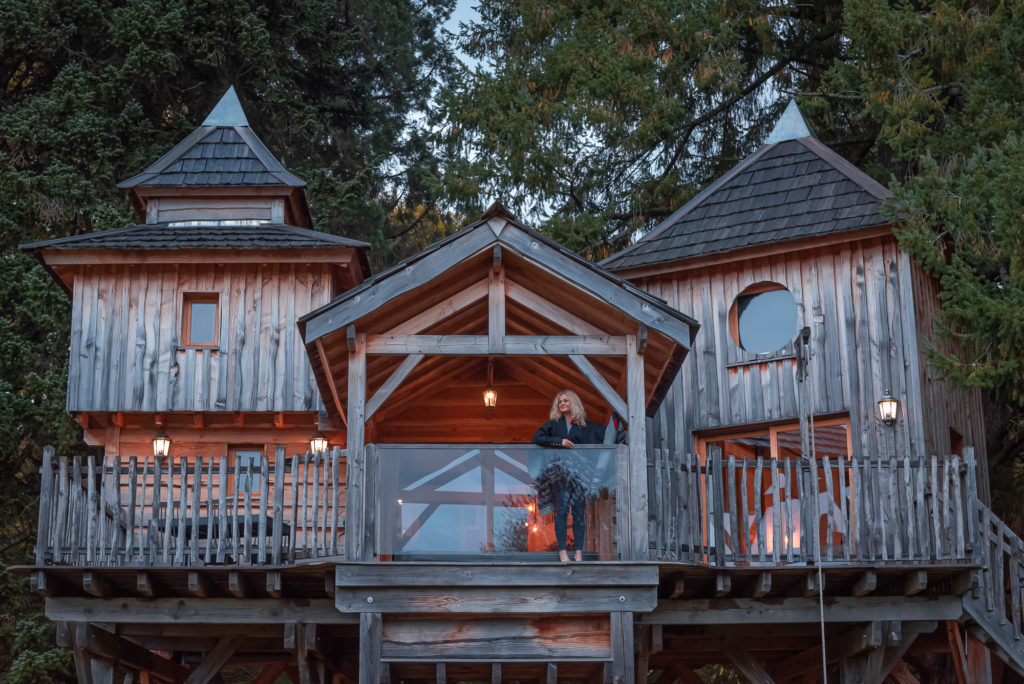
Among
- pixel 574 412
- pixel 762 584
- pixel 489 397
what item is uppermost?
pixel 489 397

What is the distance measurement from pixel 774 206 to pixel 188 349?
351 inches

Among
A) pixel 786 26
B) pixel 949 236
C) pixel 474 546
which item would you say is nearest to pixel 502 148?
pixel 786 26

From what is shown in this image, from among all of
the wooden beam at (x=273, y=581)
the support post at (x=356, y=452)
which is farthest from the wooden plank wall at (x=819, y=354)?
the wooden beam at (x=273, y=581)

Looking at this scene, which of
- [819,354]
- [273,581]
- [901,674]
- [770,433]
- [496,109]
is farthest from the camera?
[496,109]

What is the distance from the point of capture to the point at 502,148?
1004 inches

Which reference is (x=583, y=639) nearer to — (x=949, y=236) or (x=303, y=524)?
(x=303, y=524)

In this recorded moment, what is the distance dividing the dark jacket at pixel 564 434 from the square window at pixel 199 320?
8.23 metres

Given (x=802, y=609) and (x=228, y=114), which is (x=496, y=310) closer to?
(x=802, y=609)

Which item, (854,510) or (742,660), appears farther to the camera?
(742,660)

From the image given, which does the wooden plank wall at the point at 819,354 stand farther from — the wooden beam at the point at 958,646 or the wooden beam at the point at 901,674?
the wooden beam at the point at 901,674

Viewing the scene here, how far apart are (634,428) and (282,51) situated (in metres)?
19.1

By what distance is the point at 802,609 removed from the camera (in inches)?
617

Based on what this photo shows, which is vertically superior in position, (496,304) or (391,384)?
(496,304)

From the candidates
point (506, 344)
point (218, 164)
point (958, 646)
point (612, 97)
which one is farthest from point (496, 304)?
point (612, 97)
